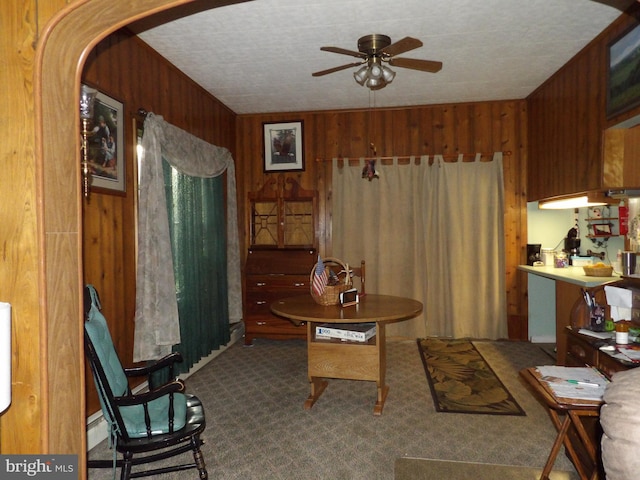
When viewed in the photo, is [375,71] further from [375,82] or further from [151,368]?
[151,368]

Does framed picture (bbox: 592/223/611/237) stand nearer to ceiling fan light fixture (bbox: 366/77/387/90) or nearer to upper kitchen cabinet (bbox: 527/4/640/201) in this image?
upper kitchen cabinet (bbox: 527/4/640/201)

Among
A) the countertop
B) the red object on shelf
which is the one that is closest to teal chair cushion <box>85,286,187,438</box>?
the countertop

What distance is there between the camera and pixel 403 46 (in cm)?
267

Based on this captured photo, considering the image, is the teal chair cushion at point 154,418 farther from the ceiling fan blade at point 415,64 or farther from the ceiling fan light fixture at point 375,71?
the ceiling fan blade at point 415,64

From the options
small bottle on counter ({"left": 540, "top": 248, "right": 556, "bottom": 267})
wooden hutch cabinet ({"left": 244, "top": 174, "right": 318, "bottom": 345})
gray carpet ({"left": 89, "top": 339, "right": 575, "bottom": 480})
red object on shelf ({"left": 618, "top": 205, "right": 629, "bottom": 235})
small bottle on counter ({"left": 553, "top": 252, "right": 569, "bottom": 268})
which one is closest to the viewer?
gray carpet ({"left": 89, "top": 339, "right": 575, "bottom": 480})

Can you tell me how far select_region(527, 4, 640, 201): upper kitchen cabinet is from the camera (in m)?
3.19

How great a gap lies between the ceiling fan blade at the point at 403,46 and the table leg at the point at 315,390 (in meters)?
2.40

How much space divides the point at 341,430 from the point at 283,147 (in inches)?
139

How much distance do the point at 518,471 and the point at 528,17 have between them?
293 cm

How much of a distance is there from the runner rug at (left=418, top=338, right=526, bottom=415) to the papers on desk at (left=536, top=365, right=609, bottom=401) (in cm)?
111

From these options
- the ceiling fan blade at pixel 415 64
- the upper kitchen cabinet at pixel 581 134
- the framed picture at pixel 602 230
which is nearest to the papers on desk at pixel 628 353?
the upper kitchen cabinet at pixel 581 134

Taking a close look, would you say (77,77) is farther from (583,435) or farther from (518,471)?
(518,471)

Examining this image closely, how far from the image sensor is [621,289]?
8.11 ft

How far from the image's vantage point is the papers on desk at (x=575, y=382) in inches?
70.4
